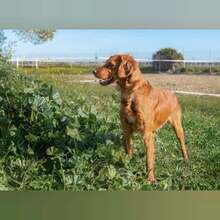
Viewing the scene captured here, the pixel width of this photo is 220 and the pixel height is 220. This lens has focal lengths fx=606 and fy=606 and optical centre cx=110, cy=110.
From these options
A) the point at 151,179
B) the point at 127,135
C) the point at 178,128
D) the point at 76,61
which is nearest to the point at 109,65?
the point at 76,61

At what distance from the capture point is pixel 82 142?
9.73 feet

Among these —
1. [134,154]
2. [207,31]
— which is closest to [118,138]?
[134,154]

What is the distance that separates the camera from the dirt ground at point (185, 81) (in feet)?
9.58

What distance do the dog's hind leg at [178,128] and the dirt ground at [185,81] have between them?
13 cm

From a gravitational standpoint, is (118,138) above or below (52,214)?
above

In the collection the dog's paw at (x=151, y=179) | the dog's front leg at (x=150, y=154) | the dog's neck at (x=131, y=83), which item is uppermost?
the dog's neck at (x=131, y=83)

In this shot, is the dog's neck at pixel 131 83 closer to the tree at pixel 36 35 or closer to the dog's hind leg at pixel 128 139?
the dog's hind leg at pixel 128 139

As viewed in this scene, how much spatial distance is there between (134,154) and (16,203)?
61cm

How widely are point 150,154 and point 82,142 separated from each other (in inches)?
13.3

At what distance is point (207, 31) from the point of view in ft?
9.35

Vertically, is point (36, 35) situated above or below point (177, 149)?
above

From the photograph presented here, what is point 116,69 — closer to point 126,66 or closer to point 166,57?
point 126,66

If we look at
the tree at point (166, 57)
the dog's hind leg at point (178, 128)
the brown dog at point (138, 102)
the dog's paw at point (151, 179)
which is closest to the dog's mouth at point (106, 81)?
the brown dog at point (138, 102)
